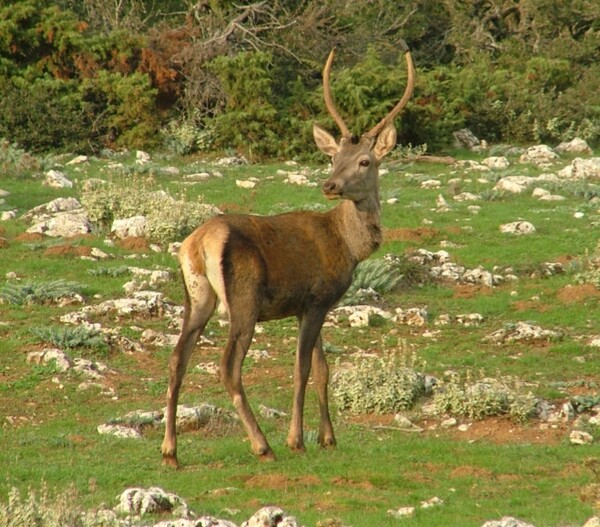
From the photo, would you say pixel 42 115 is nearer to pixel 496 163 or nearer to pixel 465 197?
pixel 496 163

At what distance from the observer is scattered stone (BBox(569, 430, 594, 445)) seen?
11.8m

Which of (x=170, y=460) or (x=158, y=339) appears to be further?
(x=158, y=339)

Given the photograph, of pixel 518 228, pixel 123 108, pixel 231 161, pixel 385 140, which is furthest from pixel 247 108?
pixel 385 140

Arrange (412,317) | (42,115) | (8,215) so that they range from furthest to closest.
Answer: (42,115) → (8,215) → (412,317)

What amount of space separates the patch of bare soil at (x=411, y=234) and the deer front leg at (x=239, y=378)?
10.1 m

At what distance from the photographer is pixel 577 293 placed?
17906 millimetres

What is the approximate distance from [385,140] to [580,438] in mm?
3352

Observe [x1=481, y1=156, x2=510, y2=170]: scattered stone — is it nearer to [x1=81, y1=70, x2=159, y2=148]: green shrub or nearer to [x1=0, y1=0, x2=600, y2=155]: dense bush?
[x1=0, y1=0, x2=600, y2=155]: dense bush

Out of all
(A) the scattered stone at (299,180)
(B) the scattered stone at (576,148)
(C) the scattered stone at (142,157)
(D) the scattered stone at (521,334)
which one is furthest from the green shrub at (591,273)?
(C) the scattered stone at (142,157)

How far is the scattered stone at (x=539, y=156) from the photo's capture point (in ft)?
90.9

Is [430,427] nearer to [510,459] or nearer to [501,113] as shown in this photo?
[510,459]

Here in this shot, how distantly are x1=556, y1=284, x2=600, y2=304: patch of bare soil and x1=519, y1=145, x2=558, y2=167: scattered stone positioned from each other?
31.8 feet

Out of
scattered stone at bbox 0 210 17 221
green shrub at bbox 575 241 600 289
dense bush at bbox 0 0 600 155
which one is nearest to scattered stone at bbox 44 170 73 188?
scattered stone at bbox 0 210 17 221

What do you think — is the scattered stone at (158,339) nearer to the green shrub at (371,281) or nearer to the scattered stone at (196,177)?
the green shrub at (371,281)
